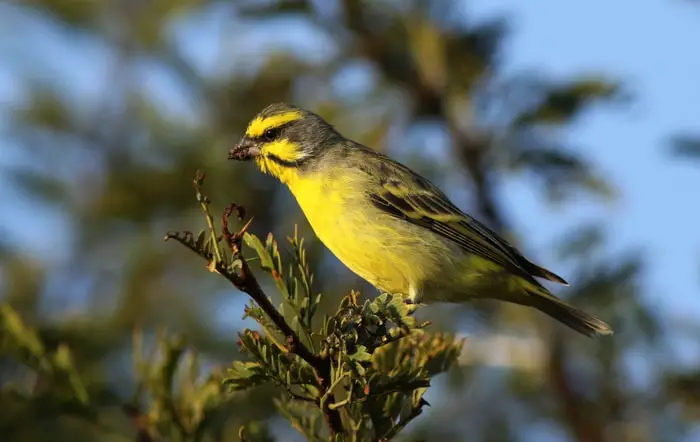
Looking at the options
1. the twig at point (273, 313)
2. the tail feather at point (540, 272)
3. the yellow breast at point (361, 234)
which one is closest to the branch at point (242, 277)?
the twig at point (273, 313)

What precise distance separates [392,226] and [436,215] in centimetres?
33

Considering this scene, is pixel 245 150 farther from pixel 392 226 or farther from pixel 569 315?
pixel 569 315

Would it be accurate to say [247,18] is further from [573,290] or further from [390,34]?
[573,290]

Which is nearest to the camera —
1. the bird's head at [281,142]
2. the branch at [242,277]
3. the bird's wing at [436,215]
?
the branch at [242,277]

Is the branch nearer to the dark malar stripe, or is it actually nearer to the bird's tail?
the bird's tail

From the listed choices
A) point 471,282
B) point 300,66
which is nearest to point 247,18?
point 300,66

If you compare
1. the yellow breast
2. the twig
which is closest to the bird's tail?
the yellow breast

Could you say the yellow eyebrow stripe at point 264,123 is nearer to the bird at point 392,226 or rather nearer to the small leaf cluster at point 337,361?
the bird at point 392,226

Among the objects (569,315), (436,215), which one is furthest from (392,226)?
(569,315)

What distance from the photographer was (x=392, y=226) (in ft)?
14.0

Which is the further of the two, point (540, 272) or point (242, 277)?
point (540, 272)

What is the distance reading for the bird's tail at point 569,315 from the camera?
13.4ft

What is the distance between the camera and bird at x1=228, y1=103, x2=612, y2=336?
4082 millimetres

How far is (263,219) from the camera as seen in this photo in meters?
4.74
